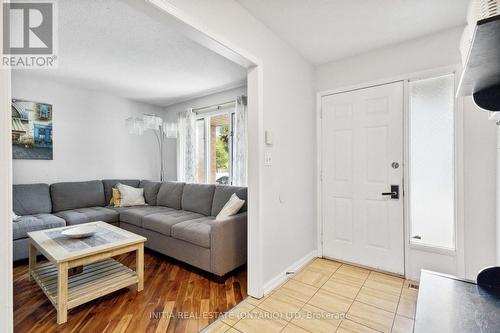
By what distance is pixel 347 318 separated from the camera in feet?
6.07

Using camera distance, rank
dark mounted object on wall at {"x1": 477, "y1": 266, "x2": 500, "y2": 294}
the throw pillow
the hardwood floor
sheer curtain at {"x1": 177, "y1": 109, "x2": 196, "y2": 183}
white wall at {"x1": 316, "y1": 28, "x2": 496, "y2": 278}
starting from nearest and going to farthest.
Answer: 1. dark mounted object on wall at {"x1": 477, "y1": 266, "x2": 500, "y2": 294}
2. the hardwood floor
3. white wall at {"x1": 316, "y1": 28, "x2": 496, "y2": 278}
4. the throw pillow
5. sheer curtain at {"x1": 177, "y1": 109, "x2": 196, "y2": 183}

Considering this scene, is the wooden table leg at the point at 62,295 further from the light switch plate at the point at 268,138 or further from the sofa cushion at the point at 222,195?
the light switch plate at the point at 268,138

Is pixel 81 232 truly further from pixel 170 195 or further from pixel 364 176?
pixel 364 176

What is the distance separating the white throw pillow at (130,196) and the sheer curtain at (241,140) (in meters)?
1.81

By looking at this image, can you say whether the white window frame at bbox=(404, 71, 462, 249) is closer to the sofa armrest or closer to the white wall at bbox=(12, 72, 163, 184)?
the sofa armrest

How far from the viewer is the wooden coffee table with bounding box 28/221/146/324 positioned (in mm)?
1805

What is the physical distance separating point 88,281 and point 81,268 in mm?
327

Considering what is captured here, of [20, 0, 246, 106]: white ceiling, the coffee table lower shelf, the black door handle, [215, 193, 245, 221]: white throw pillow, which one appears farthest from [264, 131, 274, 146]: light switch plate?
the coffee table lower shelf

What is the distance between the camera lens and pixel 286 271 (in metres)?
2.50

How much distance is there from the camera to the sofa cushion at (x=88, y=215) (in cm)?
322

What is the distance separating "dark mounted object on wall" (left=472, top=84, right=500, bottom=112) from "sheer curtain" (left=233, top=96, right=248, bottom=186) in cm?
291

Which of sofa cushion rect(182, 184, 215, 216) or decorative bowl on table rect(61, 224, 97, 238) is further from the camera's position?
sofa cushion rect(182, 184, 215, 216)

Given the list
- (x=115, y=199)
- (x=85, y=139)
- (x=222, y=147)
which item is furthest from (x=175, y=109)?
(x=115, y=199)

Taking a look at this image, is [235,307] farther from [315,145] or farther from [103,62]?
A: [103,62]
